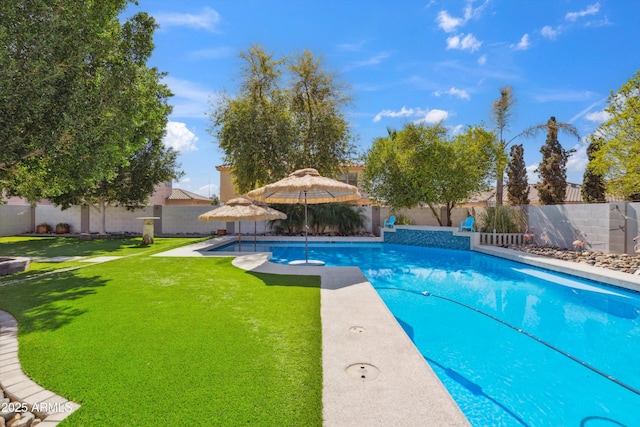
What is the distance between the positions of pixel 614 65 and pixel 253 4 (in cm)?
1316

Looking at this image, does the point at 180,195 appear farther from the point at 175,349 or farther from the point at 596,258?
the point at 175,349

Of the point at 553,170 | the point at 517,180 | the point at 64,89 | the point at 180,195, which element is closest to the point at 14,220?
the point at 64,89

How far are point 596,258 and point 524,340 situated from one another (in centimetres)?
788

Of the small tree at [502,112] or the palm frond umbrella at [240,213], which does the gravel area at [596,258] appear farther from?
the palm frond umbrella at [240,213]

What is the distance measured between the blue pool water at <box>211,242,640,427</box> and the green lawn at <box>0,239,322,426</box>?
199 cm

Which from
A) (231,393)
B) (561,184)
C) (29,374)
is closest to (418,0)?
(231,393)

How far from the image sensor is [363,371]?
337 centimetres

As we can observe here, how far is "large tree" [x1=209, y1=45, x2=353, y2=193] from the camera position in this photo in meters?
17.7

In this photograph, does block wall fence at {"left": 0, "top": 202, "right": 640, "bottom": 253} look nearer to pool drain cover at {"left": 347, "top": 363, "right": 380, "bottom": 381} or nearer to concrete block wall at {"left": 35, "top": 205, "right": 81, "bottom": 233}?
concrete block wall at {"left": 35, "top": 205, "right": 81, "bottom": 233}

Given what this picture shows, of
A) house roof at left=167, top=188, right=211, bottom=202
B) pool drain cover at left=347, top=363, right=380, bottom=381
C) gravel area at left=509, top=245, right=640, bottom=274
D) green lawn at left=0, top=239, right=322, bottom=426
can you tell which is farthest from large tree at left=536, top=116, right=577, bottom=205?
house roof at left=167, top=188, right=211, bottom=202

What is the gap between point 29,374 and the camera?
329 centimetres

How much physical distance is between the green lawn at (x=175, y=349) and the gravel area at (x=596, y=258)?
9.12 meters

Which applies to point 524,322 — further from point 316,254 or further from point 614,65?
point 614,65

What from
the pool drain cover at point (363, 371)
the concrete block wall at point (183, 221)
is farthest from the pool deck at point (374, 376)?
the concrete block wall at point (183, 221)
